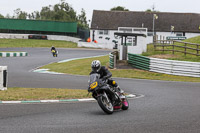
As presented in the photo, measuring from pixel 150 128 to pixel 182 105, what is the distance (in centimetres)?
385

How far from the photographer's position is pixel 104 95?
934 cm

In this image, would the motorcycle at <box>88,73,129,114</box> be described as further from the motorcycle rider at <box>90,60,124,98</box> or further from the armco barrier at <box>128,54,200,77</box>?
the armco barrier at <box>128,54,200,77</box>

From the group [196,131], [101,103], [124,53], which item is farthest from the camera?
[124,53]

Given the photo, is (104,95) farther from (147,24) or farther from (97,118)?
(147,24)

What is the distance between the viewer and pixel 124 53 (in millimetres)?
28359

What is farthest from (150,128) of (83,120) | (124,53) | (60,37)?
(60,37)

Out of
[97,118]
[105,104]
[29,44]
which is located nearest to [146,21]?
[29,44]

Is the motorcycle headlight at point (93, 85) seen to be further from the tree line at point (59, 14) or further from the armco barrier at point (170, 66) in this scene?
the tree line at point (59, 14)

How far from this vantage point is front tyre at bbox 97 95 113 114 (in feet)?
30.2

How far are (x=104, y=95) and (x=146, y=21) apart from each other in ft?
214

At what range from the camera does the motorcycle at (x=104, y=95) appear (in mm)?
9219

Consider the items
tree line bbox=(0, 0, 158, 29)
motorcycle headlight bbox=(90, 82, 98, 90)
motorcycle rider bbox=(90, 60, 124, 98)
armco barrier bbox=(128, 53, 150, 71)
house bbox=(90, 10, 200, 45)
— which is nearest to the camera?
motorcycle headlight bbox=(90, 82, 98, 90)

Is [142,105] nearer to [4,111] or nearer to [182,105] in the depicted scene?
[182,105]

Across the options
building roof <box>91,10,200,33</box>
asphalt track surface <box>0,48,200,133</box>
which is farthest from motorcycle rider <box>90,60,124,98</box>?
building roof <box>91,10,200,33</box>
